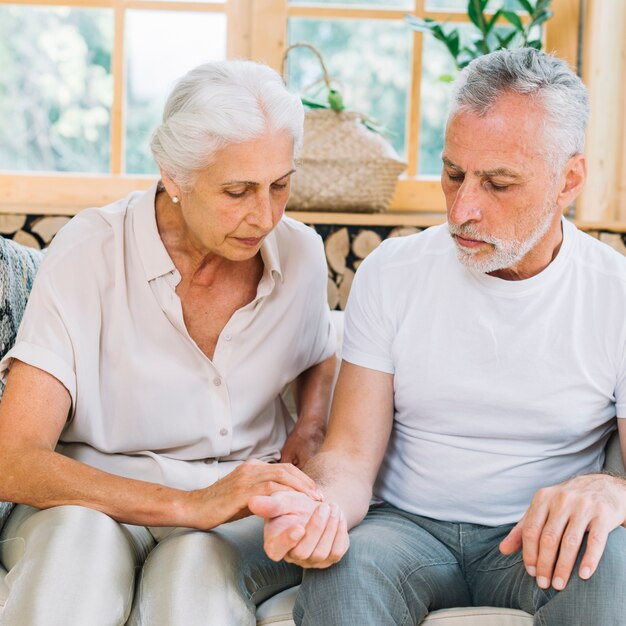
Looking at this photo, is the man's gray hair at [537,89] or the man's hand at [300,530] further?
the man's gray hair at [537,89]

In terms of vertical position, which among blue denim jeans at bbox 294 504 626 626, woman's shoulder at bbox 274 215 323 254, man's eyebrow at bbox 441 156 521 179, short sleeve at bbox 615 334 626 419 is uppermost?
man's eyebrow at bbox 441 156 521 179

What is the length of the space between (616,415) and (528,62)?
2.13 feet

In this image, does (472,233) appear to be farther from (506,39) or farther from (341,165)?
(506,39)

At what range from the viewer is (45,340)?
174cm

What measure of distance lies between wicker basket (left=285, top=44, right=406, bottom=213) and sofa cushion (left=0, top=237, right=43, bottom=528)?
955 millimetres

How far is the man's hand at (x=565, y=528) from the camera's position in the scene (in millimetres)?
1422

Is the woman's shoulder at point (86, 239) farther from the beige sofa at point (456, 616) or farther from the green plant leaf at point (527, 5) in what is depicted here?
the green plant leaf at point (527, 5)

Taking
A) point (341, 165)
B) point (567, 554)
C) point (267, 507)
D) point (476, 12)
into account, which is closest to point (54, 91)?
point (341, 165)

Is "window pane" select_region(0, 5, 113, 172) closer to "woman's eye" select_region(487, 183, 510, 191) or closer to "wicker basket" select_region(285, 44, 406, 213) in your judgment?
"wicker basket" select_region(285, 44, 406, 213)

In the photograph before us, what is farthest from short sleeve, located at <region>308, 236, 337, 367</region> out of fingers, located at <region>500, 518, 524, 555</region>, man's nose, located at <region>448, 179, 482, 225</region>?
fingers, located at <region>500, 518, 524, 555</region>

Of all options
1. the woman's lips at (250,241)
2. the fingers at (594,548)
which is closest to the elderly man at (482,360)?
the fingers at (594,548)

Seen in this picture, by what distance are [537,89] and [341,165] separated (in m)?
1.12

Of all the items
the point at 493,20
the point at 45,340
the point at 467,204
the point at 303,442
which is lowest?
the point at 303,442

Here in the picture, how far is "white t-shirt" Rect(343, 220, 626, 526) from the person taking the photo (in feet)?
5.80
